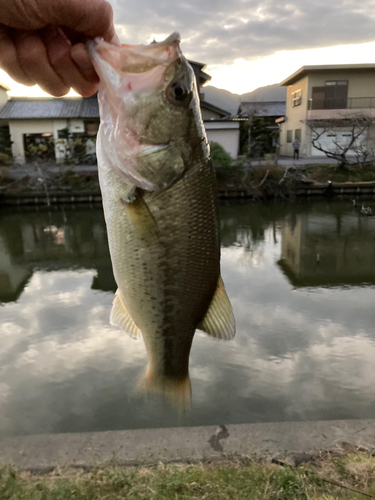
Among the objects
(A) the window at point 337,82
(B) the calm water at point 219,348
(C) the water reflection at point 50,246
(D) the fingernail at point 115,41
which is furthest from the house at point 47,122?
(D) the fingernail at point 115,41

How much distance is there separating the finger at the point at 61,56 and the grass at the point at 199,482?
2.47m

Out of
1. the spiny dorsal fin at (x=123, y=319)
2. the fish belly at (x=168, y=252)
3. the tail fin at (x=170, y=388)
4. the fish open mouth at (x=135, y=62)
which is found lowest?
the tail fin at (x=170, y=388)

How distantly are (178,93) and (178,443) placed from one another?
111 inches

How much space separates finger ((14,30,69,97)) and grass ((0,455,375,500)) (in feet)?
8.13

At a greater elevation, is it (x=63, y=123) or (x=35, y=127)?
(x=63, y=123)

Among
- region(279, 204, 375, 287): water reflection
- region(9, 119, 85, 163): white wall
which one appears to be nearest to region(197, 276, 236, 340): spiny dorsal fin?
region(279, 204, 375, 287): water reflection

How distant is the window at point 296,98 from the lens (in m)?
26.4

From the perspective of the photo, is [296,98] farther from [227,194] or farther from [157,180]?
[157,180]

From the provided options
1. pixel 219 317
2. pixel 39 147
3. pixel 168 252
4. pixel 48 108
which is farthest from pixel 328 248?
pixel 48 108

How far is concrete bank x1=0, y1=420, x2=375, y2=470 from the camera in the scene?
304 centimetres

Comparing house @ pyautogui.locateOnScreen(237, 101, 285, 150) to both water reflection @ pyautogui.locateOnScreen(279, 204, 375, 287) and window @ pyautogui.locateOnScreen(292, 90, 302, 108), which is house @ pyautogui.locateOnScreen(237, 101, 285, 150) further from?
water reflection @ pyautogui.locateOnScreen(279, 204, 375, 287)

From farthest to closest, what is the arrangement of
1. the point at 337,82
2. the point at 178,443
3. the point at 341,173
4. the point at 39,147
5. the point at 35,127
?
the point at 35,127 < the point at 337,82 < the point at 39,147 < the point at 341,173 < the point at 178,443

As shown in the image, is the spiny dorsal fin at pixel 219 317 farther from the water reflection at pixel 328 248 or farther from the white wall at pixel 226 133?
the white wall at pixel 226 133

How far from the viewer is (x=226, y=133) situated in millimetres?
24547
